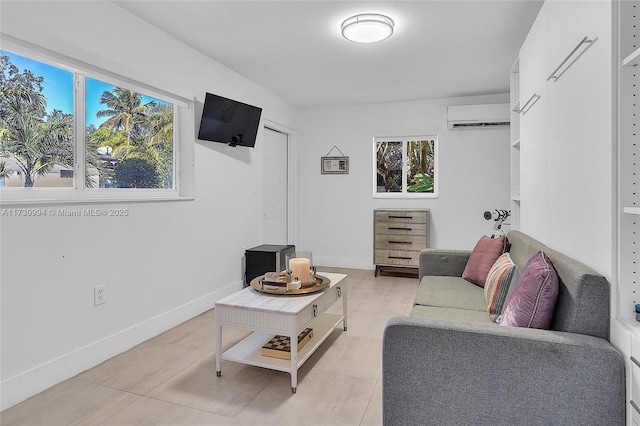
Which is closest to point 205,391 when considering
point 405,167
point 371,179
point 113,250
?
point 113,250

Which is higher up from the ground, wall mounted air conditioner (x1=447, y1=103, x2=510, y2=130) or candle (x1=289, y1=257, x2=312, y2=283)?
wall mounted air conditioner (x1=447, y1=103, x2=510, y2=130)

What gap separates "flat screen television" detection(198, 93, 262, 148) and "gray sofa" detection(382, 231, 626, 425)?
2.62 meters

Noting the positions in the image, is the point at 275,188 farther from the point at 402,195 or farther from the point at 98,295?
the point at 98,295

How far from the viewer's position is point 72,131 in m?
2.43

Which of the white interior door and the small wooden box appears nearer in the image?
the small wooden box

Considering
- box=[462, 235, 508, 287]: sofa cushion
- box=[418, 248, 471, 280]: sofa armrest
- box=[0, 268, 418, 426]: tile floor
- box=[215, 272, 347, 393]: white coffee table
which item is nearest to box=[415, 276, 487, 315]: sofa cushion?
box=[462, 235, 508, 287]: sofa cushion

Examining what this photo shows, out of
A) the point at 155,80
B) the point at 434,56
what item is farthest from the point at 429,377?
the point at 434,56

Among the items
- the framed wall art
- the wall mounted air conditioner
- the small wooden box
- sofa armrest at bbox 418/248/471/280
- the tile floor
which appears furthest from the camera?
the framed wall art

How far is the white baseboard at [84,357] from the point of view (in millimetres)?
1959

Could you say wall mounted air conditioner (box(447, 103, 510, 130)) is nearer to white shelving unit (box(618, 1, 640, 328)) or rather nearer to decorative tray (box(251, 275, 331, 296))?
decorative tray (box(251, 275, 331, 296))

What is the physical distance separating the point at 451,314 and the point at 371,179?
3.42m

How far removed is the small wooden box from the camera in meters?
2.18

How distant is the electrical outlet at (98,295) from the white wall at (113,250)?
0.03 meters

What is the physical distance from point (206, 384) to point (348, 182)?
3.78 meters
